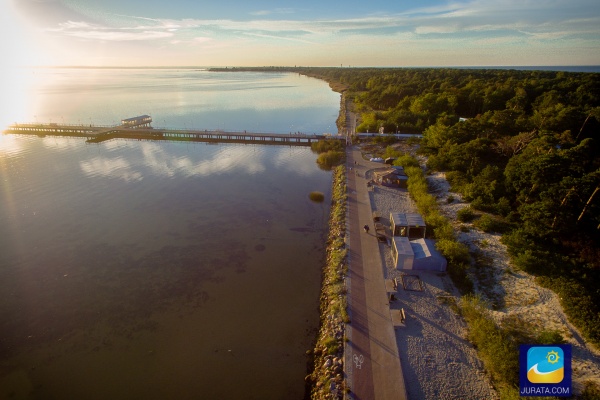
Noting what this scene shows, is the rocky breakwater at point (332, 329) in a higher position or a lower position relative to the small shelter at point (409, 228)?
lower

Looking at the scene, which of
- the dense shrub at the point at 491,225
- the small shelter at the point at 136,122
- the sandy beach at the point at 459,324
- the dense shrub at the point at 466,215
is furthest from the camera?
the small shelter at the point at 136,122

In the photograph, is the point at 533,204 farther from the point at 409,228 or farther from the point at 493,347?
the point at 493,347

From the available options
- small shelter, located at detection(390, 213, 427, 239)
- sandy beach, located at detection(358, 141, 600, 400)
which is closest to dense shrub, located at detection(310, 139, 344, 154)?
small shelter, located at detection(390, 213, 427, 239)

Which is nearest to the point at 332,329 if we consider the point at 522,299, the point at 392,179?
the point at 522,299

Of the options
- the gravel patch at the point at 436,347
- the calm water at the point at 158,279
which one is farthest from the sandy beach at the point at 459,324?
the calm water at the point at 158,279

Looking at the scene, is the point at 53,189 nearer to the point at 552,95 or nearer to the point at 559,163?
the point at 559,163

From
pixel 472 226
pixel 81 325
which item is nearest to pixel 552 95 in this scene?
pixel 472 226

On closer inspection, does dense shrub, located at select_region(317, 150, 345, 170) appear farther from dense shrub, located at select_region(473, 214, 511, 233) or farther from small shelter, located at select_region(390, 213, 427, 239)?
dense shrub, located at select_region(473, 214, 511, 233)

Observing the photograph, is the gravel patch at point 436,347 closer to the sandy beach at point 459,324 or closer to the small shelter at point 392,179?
the sandy beach at point 459,324
